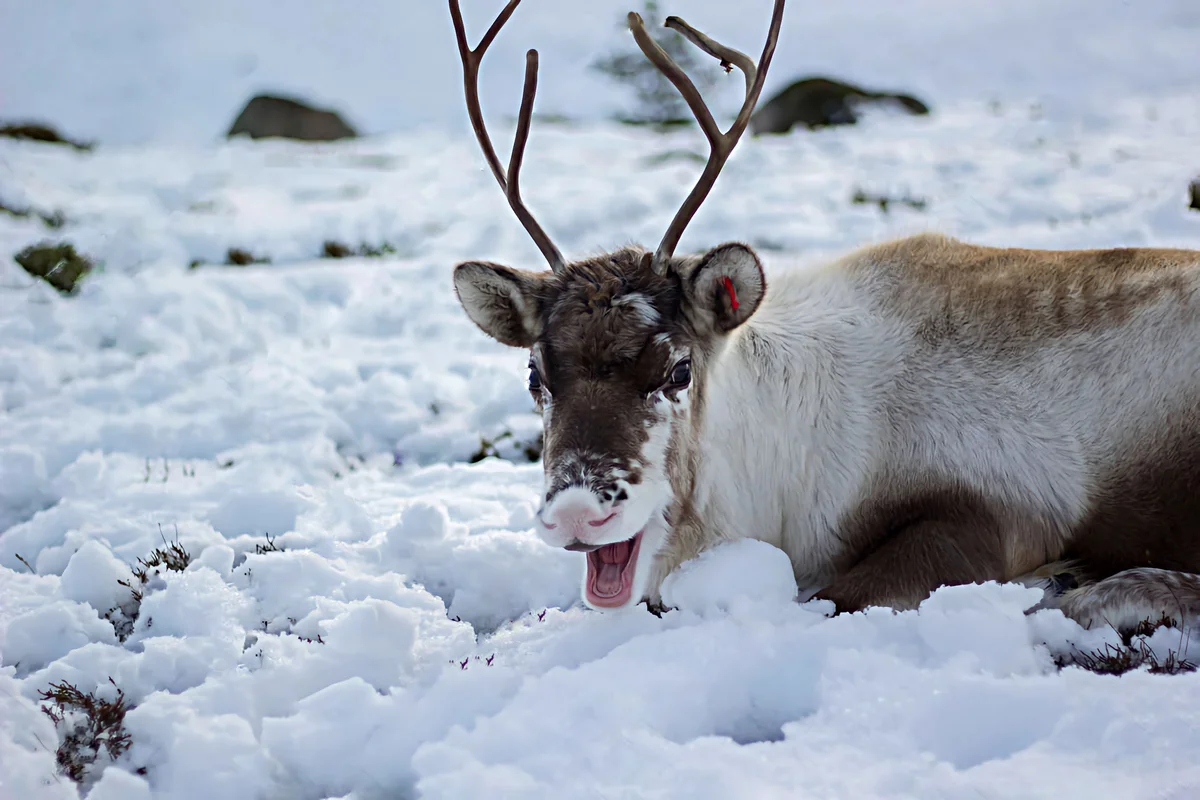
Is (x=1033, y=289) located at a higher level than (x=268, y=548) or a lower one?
higher

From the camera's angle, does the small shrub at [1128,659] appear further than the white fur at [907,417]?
No

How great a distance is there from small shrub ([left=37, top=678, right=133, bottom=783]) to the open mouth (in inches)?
54.8

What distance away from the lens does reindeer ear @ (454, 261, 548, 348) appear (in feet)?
10.8

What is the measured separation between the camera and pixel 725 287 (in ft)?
10.2

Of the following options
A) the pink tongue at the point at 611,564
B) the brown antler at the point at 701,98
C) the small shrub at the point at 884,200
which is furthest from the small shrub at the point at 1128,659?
the small shrub at the point at 884,200

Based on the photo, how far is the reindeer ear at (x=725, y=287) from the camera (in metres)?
3.04

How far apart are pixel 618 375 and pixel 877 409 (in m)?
1.16

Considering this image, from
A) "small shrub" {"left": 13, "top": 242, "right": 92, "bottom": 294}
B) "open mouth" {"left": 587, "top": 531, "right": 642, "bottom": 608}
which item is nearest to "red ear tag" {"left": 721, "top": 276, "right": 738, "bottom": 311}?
"open mouth" {"left": 587, "top": 531, "right": 642, "bottom": 608}

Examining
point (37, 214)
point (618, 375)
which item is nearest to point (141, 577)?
point (618, 375)

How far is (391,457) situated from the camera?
17.3ft

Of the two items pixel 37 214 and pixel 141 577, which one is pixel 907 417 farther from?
pixel 37 214

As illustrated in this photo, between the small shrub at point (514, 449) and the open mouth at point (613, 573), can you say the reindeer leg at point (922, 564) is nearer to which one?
the open mouth at point (613, 573)

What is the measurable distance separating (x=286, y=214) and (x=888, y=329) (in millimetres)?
9149

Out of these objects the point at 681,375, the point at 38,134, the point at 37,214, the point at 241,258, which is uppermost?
the point at 38,134
